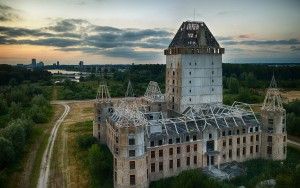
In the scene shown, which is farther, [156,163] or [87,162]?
[87,162]

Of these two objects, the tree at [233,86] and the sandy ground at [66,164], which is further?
the tree at [233,86]

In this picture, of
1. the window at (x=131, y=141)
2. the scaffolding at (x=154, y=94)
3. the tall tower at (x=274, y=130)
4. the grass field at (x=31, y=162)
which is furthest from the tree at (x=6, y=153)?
the tall tower at (x=274, y=130)

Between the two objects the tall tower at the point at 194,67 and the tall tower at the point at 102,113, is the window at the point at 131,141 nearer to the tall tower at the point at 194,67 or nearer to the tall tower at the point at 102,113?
the tall tower at the point at 194,67

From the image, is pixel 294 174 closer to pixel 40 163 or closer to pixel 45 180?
pixel 45 180

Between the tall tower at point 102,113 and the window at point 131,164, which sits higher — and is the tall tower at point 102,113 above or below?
above

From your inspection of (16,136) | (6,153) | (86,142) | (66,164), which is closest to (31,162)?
(6,153)

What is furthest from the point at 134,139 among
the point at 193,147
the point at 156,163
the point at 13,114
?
the point at 13,114

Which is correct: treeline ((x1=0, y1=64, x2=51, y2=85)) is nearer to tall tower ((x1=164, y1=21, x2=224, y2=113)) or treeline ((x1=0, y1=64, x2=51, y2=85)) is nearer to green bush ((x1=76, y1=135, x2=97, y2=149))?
green bush ((x1=76, y1=135, x2=97, y2=149))
